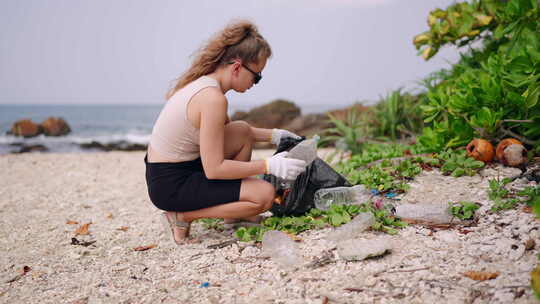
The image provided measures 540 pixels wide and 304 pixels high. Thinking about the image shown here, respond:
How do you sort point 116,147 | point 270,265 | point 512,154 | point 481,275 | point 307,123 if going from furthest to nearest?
point 116,147
point 307,123
point 512,154
point 270,265
point 481,275

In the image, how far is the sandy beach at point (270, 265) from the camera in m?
1.97

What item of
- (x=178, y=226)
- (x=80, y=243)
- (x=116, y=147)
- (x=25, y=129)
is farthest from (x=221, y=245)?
(x=25, y=129)

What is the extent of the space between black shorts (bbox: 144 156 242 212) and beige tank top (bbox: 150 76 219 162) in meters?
0.08

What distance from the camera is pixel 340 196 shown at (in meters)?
3.19

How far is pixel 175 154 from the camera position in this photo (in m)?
2.81

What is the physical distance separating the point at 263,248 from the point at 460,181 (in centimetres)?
188

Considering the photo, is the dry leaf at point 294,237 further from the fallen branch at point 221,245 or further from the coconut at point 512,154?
the coconut at point 512,154

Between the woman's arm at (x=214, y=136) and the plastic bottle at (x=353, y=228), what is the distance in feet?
2.39

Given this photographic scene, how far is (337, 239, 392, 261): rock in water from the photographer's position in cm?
226

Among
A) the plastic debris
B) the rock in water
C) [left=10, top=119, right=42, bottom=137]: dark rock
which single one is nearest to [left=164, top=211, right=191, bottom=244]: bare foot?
the rock in water

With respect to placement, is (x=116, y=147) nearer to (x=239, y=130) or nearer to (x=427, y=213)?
(x=239, y=130)

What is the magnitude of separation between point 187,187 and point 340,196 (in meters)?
1.23

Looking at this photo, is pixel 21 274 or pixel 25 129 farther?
pixel 25 129

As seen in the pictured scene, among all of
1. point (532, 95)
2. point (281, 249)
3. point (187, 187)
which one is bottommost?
point (281, 249)
